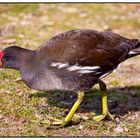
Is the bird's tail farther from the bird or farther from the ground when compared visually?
the ground

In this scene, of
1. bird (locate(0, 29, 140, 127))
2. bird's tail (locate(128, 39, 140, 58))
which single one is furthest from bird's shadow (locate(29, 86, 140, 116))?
bird's tail (locate(128, 39, 140, 58))

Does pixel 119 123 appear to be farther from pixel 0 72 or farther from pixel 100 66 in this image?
pixel 0 72

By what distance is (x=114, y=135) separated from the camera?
6.19 m

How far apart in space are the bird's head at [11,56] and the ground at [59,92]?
2.13 ft

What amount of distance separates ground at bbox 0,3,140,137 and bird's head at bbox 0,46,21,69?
0.65m

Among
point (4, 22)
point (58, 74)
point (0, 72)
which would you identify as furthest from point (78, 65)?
point (4, 22)

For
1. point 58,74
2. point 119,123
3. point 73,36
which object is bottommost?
point 119,123

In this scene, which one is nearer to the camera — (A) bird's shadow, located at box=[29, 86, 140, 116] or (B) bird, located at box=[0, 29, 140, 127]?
(B) bird, located at box=[0, 29, 140, 127]

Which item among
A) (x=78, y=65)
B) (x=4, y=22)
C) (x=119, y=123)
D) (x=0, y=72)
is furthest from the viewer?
(x=4, y=22)

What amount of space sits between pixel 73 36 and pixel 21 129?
1.32 metres

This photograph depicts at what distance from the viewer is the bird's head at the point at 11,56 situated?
6.41 metres

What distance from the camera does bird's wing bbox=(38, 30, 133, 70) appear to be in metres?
6.15

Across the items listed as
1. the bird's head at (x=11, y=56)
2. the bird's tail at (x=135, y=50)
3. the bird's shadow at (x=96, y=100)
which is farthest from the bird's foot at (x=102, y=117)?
the bird's head at (x=11, y=56)

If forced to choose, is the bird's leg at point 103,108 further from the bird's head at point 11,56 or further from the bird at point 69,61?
the bird's head at point 11,56
